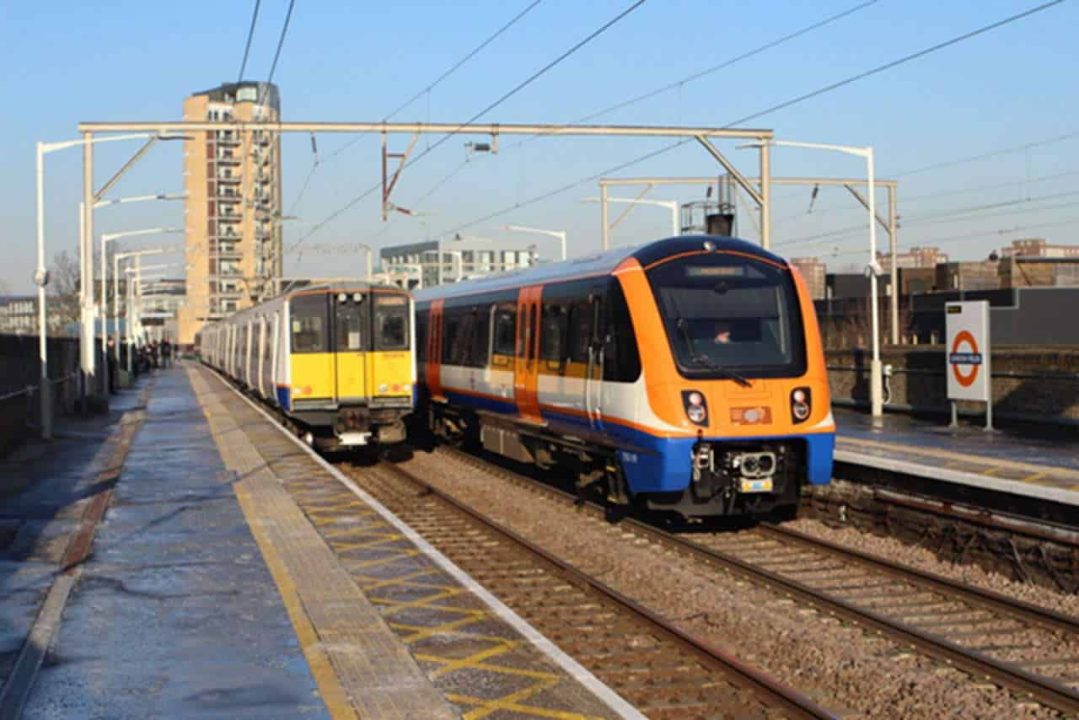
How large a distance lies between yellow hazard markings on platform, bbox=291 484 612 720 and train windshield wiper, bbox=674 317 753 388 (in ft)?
12.2

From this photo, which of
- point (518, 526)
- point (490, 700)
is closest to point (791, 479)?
point (518, 526)

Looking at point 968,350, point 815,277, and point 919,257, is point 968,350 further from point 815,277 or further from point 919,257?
point 919,257

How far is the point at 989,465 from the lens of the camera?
1822 cm

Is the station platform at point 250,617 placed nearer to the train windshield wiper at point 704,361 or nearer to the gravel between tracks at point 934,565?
the train windshield wiper at point 704,361

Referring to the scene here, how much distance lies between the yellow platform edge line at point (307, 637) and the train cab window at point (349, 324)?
9.39m

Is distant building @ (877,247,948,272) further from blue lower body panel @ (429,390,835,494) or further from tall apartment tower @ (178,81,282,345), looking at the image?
blue lower body panel @ (429,390,835,494)

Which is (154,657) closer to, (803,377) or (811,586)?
(811,586)

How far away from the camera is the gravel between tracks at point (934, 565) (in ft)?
39.4

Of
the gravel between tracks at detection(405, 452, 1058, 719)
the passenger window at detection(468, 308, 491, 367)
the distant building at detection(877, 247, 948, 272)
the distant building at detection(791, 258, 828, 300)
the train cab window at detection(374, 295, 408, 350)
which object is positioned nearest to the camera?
the gravel between tracks at detection(405, 452, 1058, 719)

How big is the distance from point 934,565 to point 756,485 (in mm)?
2038

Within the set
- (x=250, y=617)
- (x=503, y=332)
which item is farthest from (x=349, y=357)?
(x=250, y=617)

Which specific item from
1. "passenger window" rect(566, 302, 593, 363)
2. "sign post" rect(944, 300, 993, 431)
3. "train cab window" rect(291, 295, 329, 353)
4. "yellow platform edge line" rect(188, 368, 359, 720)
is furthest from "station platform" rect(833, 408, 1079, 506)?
"train cab window" rect(291, 295, 329, 353)

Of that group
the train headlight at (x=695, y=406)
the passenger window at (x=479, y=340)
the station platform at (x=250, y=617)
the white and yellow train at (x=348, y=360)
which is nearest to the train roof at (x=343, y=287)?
the white and yellow train at (x=348, y=360)

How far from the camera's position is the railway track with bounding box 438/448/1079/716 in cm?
917
